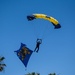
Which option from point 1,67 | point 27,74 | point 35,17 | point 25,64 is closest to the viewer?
point 25,64

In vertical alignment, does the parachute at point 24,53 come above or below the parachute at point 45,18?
below

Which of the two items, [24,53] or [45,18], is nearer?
[24,53]

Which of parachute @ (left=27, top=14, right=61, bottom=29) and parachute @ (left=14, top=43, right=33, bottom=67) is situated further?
parachute @ (left=27, top=14, right=61, bottom=29)

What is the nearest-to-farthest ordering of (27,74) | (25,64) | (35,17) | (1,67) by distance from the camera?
(25,64)
(35,17)
(1,67)
(27,74)

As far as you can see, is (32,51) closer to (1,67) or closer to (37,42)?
(37,42)

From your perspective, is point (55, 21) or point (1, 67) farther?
point (1, 67)

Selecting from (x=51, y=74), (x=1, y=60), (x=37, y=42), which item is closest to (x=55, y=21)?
(x=37, y=42)

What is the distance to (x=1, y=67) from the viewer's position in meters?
54.8

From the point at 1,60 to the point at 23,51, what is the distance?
47.6 feet

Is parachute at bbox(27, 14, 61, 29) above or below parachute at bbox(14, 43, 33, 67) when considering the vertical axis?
above

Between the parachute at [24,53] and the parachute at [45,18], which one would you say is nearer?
the parachute at [24,53]

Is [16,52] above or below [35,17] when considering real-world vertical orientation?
below

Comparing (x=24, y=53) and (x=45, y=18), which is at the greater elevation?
(x=45, y=18)

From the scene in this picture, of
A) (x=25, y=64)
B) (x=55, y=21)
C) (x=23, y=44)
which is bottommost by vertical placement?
(x=25, y=64)
